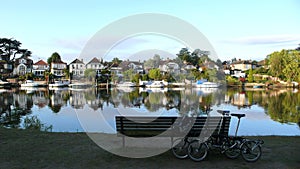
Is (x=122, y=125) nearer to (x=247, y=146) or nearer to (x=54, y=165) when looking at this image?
(x=54, y=165)

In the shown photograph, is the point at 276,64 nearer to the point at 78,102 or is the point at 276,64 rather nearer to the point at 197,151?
the point at 78,102

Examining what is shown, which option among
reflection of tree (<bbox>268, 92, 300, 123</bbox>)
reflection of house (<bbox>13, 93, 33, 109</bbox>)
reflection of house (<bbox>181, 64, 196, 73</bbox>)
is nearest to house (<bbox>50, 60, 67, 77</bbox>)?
reflection of house (<bbox>13, 93, 33, 109</bbox>)

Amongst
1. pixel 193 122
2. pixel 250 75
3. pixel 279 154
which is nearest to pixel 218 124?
pixel 193 122

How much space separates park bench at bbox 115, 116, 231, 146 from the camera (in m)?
5.58

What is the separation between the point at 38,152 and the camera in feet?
19.9

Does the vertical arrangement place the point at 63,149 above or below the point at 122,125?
below

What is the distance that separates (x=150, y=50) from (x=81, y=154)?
9.18ft

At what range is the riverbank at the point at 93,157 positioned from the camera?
16.8 feet

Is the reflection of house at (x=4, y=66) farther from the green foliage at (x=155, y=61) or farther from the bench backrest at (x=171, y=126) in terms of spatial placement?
the bench backrest at (x=171, y=126)

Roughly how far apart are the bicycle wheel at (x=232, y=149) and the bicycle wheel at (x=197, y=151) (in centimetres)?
43

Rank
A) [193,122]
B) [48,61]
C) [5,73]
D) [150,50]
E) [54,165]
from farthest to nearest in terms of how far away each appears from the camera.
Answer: [48,61]
[5,73]
[150,50]
[193,122]
[54,165]

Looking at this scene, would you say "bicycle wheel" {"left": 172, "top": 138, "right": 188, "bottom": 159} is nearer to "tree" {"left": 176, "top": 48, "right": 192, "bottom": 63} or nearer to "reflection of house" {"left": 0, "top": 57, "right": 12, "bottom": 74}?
"tree" {"left": 176, "top": 48, "right": 192, "bottom": 63}

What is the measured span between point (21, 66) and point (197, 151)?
335 feet

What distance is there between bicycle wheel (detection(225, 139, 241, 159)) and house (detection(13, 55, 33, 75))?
4006 inches
